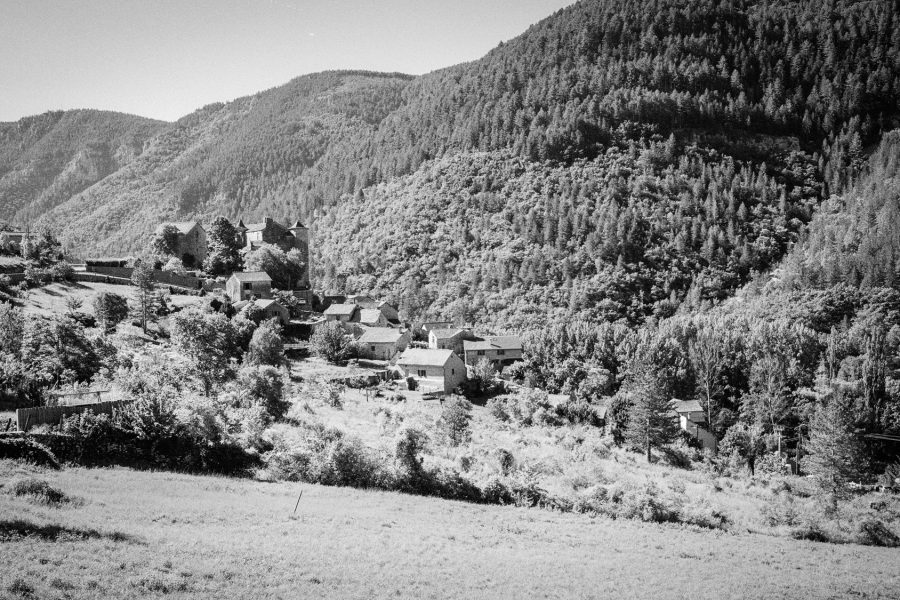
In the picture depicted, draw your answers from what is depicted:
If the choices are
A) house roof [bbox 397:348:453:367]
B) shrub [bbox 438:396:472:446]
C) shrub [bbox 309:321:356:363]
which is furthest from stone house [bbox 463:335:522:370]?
shrub [bbox 438:396:472:446]

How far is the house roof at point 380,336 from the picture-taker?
68.8 meters

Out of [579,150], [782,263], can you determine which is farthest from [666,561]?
[579,150]

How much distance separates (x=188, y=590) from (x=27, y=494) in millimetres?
7384

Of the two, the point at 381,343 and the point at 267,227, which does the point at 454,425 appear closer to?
the point at 381,343

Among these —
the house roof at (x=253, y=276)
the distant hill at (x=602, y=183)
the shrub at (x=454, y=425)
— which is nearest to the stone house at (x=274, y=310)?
the house roof at (x=253, y=276)

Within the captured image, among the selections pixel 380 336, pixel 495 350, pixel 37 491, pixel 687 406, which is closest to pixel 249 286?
pixel 380 336

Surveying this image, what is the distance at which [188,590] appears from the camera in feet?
52.2

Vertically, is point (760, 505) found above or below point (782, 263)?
below

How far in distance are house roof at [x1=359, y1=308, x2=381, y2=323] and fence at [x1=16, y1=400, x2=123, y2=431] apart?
166 feet

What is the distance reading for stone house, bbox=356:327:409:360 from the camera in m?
68.0

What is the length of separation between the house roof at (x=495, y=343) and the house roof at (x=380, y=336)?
8834mm

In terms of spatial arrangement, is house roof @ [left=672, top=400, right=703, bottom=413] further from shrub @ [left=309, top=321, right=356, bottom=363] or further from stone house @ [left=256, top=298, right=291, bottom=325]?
stone house @ [left=256, top=298, right=291, bottom=325]

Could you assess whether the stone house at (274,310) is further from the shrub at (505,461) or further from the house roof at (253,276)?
the shrub at (505,461)

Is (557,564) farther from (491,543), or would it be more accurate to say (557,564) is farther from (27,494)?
(27,494)
